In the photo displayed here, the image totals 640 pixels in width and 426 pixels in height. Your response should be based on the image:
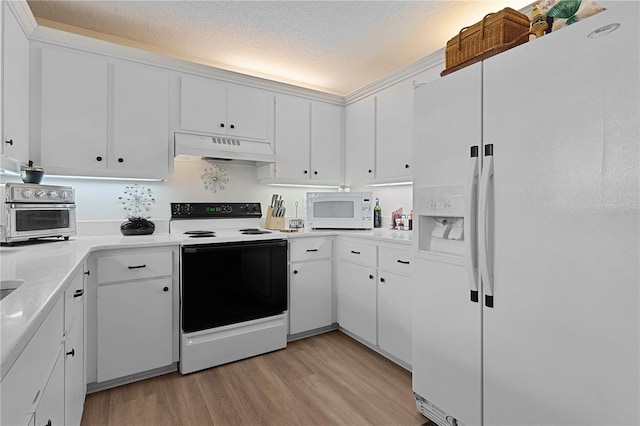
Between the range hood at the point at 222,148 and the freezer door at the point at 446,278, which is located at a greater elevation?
the range hood at the point at 222,148

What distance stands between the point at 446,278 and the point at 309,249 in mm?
1362

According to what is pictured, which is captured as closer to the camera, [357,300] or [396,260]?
[396,260]

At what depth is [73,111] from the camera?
7.29 feet

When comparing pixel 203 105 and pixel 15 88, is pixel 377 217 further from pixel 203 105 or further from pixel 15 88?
pixel 15 88

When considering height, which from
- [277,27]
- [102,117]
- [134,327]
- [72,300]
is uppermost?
[277,27]

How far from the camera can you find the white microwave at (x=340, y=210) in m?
→ 2.92

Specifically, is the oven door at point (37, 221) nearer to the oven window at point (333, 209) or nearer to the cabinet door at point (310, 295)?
the cabinet door at point (310, 295)

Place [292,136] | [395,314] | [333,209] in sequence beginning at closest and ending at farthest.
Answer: [395,314] → [333,209] → [292,136]

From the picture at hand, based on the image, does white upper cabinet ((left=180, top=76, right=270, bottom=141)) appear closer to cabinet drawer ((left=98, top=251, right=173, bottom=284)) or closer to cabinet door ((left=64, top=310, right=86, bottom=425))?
cabinet drawer ((left=98, top=251, right=173, bottom=284))

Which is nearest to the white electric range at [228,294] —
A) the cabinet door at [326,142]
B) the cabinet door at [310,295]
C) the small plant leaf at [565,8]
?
the cabinet door at [310,295]

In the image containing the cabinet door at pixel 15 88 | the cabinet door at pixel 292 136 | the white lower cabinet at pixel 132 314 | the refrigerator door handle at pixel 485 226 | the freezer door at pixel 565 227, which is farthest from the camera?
the cabinet door at pixel 292 136

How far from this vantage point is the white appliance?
107cm

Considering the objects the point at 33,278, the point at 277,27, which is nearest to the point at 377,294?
the point at 33,278

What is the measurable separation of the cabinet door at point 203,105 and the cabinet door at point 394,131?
1.39 metres
